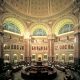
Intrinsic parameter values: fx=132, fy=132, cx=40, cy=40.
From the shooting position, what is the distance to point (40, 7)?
47219 mm

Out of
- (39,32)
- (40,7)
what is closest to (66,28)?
(39,32)

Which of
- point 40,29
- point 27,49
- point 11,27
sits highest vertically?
point 40,29

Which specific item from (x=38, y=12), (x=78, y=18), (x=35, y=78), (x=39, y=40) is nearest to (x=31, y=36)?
(x=39, y=40)

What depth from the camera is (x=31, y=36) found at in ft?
155

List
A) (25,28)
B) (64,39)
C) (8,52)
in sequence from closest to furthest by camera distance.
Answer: (8,52)
(64,39)
(25,28)

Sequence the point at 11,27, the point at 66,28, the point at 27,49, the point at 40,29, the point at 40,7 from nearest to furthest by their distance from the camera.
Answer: the point at 11,27 → the point at 66,28 → the point at 27,49 → the point at 40,7 → the point at 40,29

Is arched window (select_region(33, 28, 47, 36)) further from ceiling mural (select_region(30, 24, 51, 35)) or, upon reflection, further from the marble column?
the marble column

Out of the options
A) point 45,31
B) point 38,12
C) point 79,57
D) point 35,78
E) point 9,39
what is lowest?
point 35,78

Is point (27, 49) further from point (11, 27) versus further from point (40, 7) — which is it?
point (40, 7)

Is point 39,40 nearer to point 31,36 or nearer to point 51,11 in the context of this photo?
point 31,36

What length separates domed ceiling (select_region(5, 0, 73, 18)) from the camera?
44.2m

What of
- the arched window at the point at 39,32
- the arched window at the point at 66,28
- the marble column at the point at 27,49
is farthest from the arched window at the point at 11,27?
the arched window at the point at 66,28

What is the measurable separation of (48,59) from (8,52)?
14.5 meters

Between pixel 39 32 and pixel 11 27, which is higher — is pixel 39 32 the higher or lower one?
the lower one
